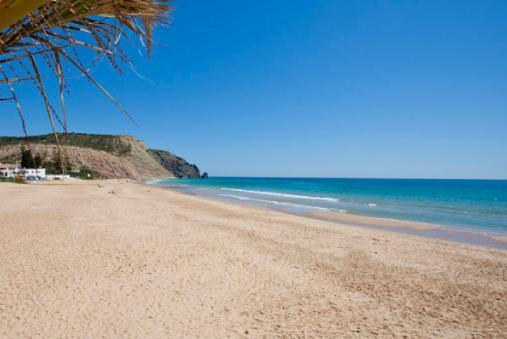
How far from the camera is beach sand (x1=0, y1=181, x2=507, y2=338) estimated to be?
3877 mm

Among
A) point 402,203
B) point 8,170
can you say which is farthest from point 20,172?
point 402,203

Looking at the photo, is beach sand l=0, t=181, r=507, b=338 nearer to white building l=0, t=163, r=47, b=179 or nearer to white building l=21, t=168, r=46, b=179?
white building l=21, t=168, r=46, b=179

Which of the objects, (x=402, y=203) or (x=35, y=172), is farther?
(x=35, y=172)

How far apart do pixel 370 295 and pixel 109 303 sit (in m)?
4.00

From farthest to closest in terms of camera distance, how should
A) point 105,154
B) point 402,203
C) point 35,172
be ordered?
point 105,154
point 35,172
point 402,203

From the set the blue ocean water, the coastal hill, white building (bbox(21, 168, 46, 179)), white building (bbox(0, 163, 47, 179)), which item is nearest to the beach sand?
the blue ocean water

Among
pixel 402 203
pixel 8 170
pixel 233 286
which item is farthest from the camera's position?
pixel 8 170

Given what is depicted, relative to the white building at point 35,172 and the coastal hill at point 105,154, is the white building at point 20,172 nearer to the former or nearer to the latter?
the white building at point 35,172

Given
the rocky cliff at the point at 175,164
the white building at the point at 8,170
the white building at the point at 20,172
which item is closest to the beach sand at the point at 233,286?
the white building at the point at 20,172

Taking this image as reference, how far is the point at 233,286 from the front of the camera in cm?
513

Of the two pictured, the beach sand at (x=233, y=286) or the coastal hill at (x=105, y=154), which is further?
the coastal hill at (x=105, y=154)

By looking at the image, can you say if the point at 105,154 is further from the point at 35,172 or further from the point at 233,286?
the point at 233,286

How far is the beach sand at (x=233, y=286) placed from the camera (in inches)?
153

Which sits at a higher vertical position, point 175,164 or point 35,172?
point 175,164
